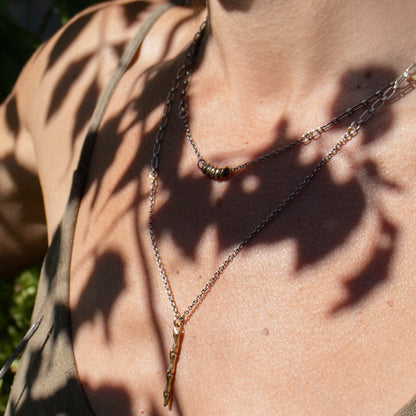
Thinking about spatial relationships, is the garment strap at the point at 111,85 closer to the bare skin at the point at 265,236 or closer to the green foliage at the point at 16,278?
the bare skin at the point at 265,236

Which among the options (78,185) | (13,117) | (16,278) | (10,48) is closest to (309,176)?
(78,185)

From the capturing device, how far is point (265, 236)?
1.45m

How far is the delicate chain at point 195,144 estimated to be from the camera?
1437mm

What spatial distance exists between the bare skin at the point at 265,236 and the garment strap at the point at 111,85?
0.05 metres

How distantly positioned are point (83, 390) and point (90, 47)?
130cm

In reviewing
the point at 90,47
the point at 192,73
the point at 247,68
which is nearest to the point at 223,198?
the point at 247,68

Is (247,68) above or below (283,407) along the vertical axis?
above

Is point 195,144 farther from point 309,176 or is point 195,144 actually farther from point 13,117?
point 13,117

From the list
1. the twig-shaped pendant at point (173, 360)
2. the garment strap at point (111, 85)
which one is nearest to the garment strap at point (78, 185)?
the garment strap at point (111, 85)

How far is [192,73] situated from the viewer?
1822 mm

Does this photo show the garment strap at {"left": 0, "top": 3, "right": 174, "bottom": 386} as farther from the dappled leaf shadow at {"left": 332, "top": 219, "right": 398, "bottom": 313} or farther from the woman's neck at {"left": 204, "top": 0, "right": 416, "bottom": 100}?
the dappled leaf shadow at {"left": 332, "top": 219, "right": 398, "bottom": 313}

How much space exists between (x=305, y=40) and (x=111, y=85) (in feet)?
2.64

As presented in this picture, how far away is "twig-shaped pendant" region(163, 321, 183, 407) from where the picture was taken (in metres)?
1.38

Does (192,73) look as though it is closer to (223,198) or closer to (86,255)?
(223,198)
